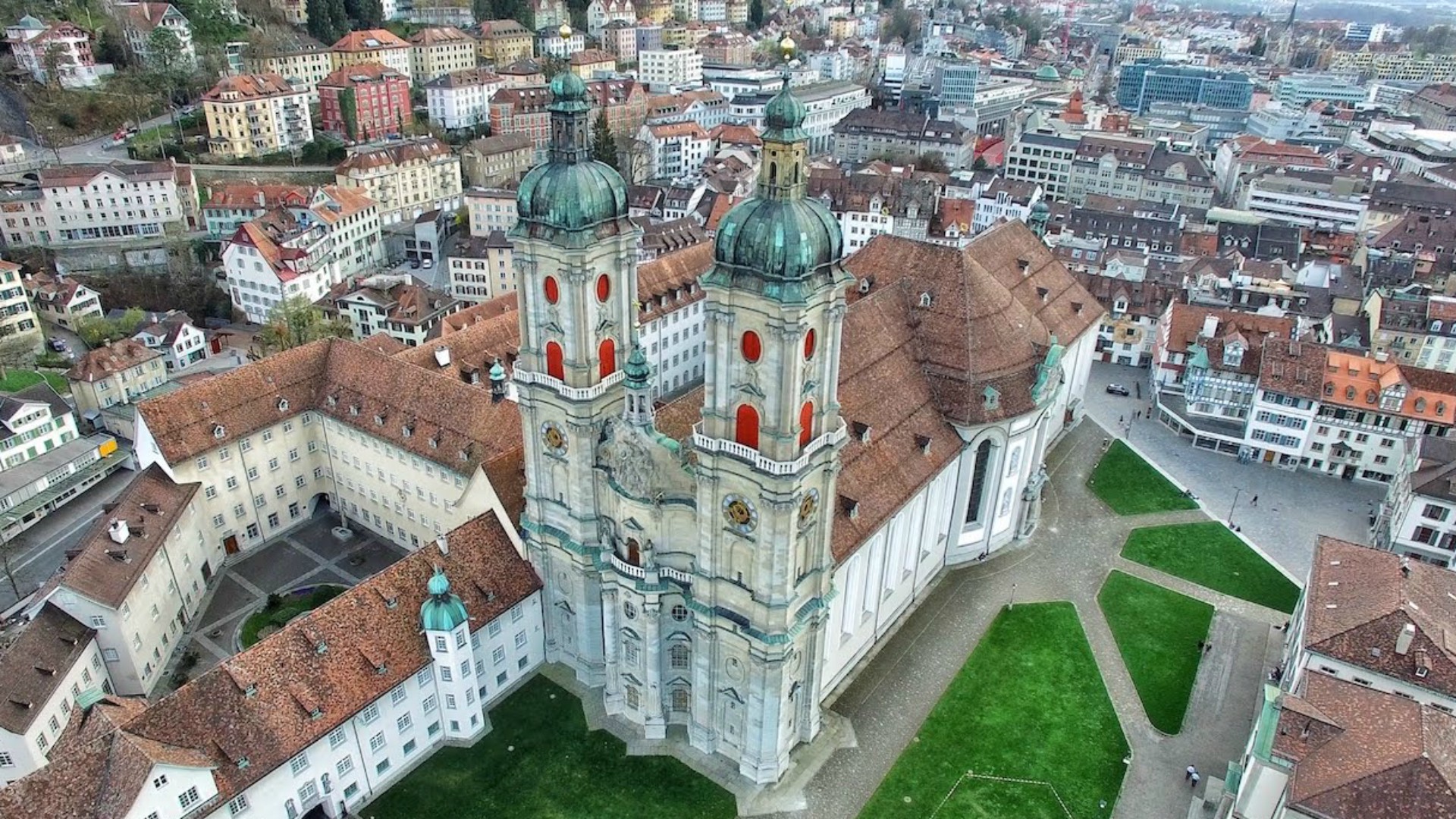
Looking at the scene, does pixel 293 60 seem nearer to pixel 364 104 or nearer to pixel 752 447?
pixel 364 104

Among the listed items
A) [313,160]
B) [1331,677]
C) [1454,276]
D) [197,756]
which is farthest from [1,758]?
[1454,276]

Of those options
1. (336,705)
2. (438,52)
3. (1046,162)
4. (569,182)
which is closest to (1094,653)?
(569,182)

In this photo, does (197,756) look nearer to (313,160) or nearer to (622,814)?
(622,814)

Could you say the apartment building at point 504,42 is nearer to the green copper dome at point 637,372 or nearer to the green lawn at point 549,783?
the green copper dome at point 637,372

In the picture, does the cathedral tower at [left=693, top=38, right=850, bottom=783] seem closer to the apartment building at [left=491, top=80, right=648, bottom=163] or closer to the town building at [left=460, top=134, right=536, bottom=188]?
the town building at [left=460, top=134, right=536, bottom=188]

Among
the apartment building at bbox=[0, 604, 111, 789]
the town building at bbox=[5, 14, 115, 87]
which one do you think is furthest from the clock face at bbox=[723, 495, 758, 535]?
the town building at bbox=[5, 14, 115, 87]

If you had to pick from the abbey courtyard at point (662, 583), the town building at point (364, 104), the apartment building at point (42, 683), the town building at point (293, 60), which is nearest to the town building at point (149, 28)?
the town building at point (293, 60)
